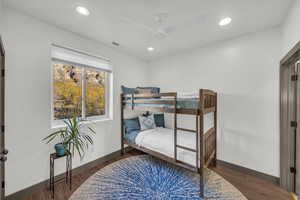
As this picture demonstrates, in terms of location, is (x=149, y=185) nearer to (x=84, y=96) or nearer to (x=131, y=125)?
(x=131, y=125)

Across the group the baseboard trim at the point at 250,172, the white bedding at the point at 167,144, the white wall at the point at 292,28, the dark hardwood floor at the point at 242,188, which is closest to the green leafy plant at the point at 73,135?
the dark hardwood floor at the point at 242,188

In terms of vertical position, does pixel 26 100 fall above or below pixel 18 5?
below

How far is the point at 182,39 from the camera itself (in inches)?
101

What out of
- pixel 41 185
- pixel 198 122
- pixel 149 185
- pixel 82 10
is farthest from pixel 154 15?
pixel 41 185

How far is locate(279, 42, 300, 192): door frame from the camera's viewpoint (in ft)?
6.20

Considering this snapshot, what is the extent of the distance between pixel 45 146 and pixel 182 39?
3.02m

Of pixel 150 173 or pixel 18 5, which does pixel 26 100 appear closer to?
pixel 18 5

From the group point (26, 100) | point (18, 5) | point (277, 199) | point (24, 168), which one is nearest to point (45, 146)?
point (24, 168)

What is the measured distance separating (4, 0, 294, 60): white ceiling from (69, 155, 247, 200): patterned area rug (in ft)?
8.27

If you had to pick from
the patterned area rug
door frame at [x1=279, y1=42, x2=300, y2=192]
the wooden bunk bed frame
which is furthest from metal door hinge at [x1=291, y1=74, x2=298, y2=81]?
the patterned area rug

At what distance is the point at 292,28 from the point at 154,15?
1.76 metres

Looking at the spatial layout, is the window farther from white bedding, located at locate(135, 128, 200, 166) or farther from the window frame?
white bedding, located at locate(135, 128, 200, 166)

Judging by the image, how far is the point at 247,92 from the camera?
2311 mm

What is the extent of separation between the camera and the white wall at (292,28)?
1464mm
